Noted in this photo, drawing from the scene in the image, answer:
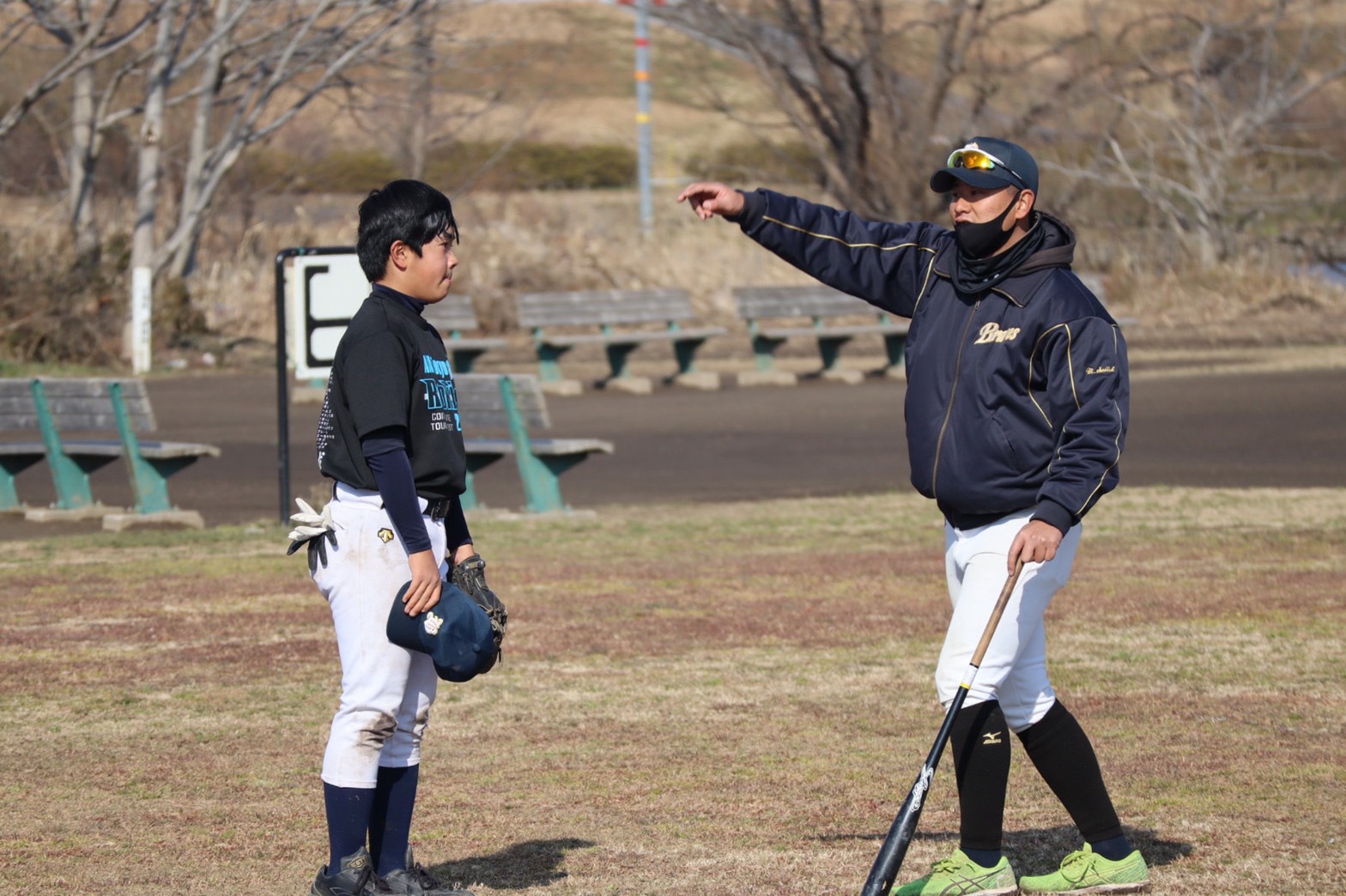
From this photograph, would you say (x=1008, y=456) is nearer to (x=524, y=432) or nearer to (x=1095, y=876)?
(x=1095, y=876)

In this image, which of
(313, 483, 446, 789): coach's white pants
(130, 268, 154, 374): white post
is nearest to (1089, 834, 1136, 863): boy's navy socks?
(313, 483, 446, 789): coach's white pants

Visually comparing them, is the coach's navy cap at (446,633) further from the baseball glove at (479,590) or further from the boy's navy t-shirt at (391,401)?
the boy's navy t-shirt at (391,401)

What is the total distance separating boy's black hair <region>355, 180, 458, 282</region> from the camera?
422cm

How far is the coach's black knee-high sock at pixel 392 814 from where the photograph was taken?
14.3 feet

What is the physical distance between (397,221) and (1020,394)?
152cm

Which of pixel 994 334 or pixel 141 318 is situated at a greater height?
pixel 994 334

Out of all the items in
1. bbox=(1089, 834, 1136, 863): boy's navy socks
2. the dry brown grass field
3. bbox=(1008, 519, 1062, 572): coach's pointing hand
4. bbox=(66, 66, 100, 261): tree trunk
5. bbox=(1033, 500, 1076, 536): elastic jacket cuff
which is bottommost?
the dry brown grass field

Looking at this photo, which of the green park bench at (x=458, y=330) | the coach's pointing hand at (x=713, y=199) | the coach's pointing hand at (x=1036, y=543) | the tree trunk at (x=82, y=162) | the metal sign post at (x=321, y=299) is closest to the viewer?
the coach's pointing hand at (x=1036, y=543)

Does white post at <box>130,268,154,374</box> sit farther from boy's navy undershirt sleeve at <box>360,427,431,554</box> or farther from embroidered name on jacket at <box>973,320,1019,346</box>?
embroidered name on jacket at <box>973,320,1019,346</box>

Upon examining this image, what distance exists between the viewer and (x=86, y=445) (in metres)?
11.3

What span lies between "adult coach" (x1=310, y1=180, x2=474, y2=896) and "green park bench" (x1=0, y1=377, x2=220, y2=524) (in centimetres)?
698

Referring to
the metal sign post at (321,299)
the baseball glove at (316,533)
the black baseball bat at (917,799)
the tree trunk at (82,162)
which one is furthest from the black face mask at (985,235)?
the tree trunk at (82,162)

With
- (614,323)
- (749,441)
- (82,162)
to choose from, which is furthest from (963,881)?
(82,162)

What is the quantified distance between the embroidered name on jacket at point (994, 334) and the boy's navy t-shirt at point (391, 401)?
4.11 feet
